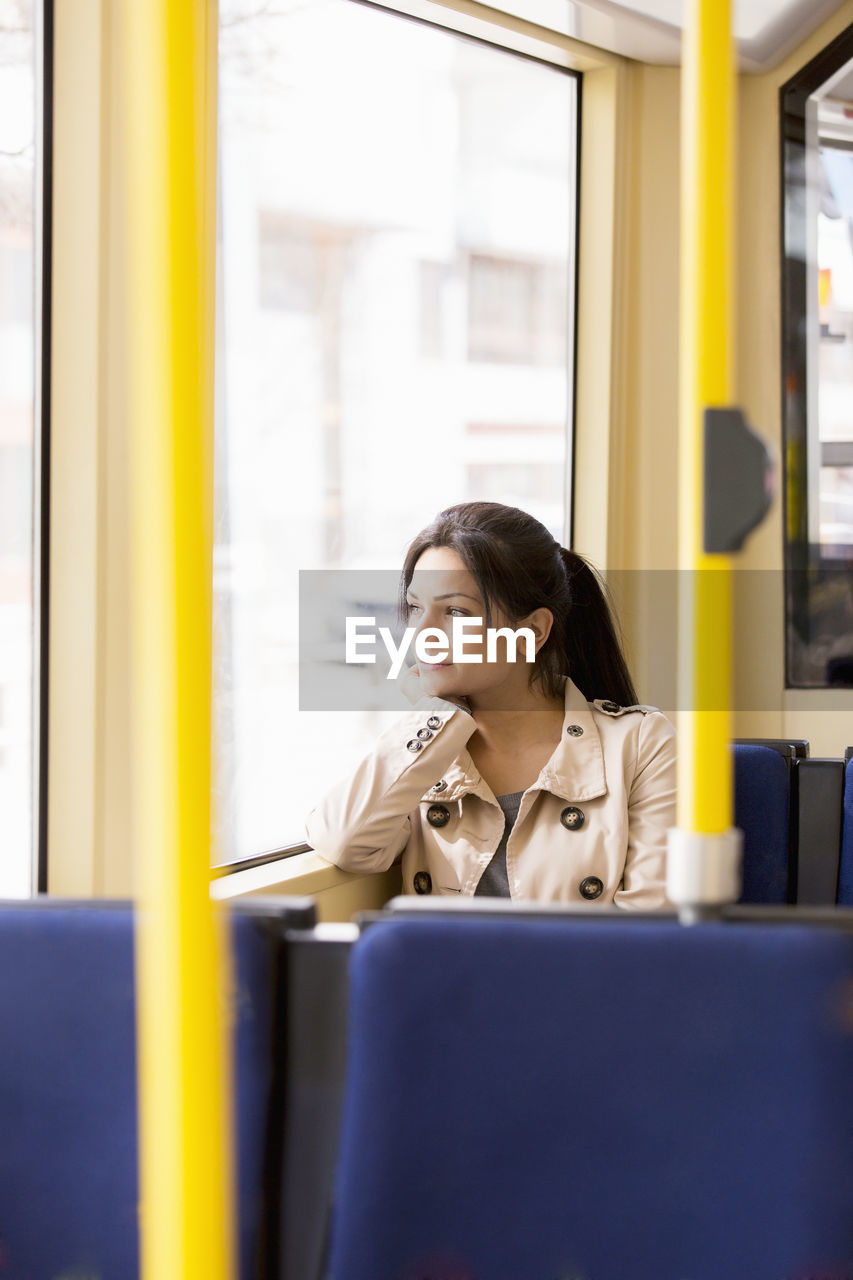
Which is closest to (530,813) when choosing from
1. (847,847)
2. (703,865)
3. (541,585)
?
(541,585)

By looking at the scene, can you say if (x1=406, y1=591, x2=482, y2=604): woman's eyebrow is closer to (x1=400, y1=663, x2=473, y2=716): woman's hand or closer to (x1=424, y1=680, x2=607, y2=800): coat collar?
(x1=400, y1=663, x2=473, y2=716): woman's hand

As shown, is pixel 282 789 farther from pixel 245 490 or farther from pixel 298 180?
pixel 298 180

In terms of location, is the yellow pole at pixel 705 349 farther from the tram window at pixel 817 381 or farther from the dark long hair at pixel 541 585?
the tram window at pixel 817 381

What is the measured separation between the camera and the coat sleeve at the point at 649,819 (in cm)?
168

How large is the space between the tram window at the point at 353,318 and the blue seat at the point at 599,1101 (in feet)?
3.51

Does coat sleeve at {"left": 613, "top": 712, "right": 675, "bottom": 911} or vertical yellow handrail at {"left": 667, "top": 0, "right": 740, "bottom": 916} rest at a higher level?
vertical yellow handrail at {"left": 667, "top": 0, "right": 740, "bottom": 916}

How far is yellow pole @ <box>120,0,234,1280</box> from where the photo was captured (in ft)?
1.33

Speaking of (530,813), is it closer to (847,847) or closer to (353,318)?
(847,847)

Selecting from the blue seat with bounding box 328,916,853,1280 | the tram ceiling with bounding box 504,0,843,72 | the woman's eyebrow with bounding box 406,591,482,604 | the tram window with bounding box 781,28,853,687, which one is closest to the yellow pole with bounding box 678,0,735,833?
the blue seat with bounding box 328,916,853,1280

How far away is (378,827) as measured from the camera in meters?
1.80

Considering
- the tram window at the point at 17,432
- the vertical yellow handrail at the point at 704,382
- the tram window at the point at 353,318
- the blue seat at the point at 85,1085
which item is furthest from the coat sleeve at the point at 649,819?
the vertical yellow handrail at the point at 704,382

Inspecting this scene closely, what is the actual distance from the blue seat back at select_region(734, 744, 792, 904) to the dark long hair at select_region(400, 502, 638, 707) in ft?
0.84

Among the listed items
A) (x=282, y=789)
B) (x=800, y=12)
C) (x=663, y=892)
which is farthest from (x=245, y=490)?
(x=800, y=12)

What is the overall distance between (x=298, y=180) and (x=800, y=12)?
139 centimetres
